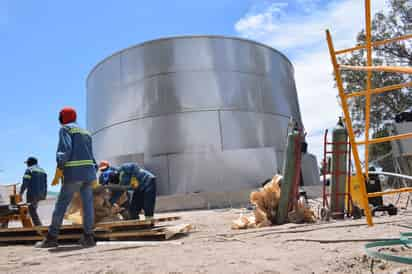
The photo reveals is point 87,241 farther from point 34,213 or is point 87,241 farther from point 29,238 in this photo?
point 34,213

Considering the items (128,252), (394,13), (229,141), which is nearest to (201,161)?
(229,141)

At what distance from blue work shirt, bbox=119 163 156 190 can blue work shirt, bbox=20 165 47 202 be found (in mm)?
2145

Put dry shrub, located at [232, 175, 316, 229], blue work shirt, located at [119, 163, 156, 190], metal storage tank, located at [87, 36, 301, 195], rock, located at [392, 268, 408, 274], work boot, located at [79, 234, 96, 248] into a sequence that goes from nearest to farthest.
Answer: rock, located at [392, 268, 408, 274]
work boot, located at [79, 234, 96, 248]
dry shrub, located at [232, 175, 316, 229]
blue work shirt, located at [119, 163, 156, 190]
metal storage tank, located at [87, 36, 301, 195]

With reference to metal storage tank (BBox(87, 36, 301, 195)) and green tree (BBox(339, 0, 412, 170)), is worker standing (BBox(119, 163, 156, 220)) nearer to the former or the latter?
metal storage tank (BBox(87, 36, 301, 195))

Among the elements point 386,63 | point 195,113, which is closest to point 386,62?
point 386,63

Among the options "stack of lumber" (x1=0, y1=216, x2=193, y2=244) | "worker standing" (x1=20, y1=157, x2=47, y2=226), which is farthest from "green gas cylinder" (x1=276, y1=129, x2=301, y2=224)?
"worker standing" (x1=20, y1=157, x2=47, y2=226)

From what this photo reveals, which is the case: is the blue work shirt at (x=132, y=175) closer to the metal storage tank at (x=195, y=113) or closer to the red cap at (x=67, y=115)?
the red cap at (x=67, y=115)

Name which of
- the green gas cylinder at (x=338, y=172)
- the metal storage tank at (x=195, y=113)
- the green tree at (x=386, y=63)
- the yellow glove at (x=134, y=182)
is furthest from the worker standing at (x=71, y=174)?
the green tree at (x=386, y=63)

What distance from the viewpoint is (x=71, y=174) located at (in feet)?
16.4

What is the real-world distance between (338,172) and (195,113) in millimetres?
8005

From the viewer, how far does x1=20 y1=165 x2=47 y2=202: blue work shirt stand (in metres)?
8.18

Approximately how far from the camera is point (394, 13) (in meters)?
23.4

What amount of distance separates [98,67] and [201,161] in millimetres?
6740

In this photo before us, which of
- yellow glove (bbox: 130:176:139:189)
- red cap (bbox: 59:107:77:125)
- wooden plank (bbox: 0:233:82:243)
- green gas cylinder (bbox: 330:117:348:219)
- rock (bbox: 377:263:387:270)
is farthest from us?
yellow glove (bbox: 130:176:139:189)
